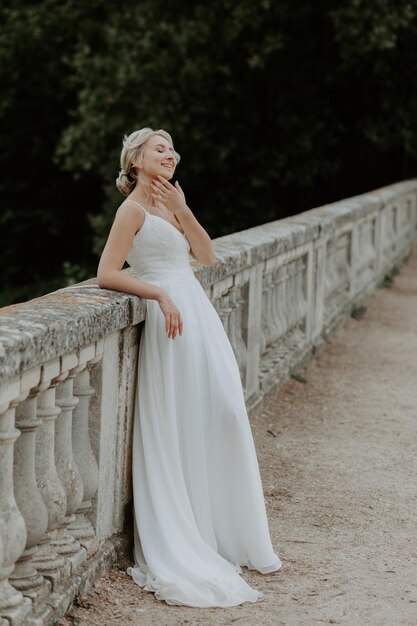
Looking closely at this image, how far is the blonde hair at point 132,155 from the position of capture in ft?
14.4

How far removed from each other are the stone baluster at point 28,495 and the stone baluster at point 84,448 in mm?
476

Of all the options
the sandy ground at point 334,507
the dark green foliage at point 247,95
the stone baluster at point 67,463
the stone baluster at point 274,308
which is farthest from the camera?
the dark green foliage at point 247,95

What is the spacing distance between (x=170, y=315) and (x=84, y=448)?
60 cm

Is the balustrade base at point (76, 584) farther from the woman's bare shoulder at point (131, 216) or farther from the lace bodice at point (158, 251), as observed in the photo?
the woman's bare shoulder at point (131, 216)

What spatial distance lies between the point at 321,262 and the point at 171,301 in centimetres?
518

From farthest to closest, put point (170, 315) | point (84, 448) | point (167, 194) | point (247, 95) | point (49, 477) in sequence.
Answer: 1. point (247, 95)
2. point (167, 194)
3. point (170, 315)
4. point (84, 448)
5. point (49, 477)

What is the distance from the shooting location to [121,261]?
169 inches

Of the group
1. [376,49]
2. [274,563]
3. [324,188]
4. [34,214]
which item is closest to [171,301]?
[274,563]

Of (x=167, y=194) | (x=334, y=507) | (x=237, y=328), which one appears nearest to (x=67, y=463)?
(x=167, y=194)

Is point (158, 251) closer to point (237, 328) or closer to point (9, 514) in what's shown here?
point (9, 514)

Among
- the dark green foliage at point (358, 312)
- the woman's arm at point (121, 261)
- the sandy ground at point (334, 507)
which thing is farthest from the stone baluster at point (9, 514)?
the dark green foliage at point (358, 312)

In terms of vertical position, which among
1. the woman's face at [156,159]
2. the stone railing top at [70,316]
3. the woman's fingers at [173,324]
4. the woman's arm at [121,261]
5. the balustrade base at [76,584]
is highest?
the woman's face at [156,159]

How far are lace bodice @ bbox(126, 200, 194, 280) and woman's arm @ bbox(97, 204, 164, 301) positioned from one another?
0.25 feet

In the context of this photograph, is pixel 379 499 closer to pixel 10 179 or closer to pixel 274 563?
pixel 274 563
